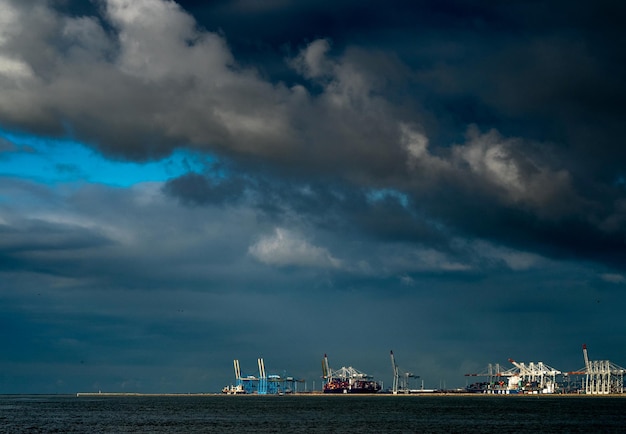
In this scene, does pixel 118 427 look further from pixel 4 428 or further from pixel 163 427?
pixel 4 428

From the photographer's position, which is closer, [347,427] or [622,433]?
[622,433]

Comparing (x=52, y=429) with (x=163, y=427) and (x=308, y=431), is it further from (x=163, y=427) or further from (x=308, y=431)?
(x=308, y=431)

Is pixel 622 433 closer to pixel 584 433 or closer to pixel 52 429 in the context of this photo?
pixel 584 433

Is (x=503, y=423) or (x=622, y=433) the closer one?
(x=622, y=433)

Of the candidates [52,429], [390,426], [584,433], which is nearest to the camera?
[584,433]

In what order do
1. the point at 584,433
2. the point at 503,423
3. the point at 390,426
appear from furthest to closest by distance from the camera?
1. the point at 503,423
2. the point at 390,426
3. the point at 584,433

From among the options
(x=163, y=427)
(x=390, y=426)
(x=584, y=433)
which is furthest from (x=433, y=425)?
(x=163, y=427)

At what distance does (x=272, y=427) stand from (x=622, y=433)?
171 ft

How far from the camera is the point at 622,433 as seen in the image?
107m

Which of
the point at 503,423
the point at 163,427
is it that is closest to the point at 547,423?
the point at 503,423

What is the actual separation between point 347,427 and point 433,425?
16470 millimetres

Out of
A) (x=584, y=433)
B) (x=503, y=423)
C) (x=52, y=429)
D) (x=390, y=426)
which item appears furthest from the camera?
(x=503, y=423)

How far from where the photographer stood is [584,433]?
107 meters

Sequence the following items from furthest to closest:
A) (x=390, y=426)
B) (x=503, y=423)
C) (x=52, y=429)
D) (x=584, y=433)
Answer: (x=503, y=423)
(x=390, y=426)
(x=52, y=429)
(x=584, y=433)
